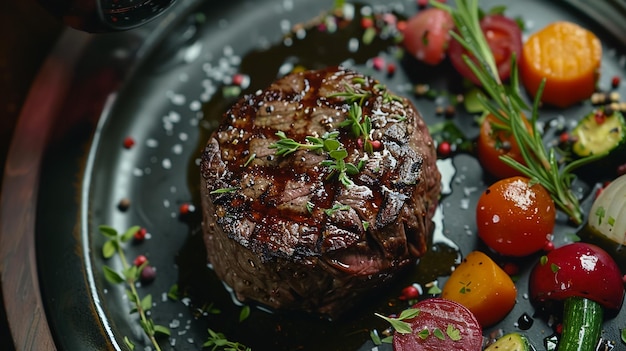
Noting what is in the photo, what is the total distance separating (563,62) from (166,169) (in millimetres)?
2609

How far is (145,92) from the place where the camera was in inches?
202

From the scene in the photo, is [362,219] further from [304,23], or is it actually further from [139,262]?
[304,23]

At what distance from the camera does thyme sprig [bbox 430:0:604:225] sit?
A: 169 inches

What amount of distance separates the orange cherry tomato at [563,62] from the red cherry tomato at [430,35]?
52 centimetres

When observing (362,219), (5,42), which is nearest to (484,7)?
(362,219)

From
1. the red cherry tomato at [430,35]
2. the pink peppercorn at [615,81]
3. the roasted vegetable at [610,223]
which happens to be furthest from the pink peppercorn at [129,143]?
the pink peppercorn at [615,81]

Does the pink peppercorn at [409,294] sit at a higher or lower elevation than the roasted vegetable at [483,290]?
lower

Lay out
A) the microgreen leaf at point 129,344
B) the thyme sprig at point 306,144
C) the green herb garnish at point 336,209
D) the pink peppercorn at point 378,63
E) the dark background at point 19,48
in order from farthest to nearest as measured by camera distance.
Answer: the dark background at point 19,48 → the pink peppercorn at point 378,63 → the microgreen leaf at point 129,344 → the thyme sprig at point 306,144 → the green herb garnish at point 336,209

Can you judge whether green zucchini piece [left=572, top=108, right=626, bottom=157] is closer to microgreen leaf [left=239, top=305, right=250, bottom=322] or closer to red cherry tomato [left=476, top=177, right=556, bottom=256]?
red cherry tomato [left=476, top=177, right=556, bottom=256]

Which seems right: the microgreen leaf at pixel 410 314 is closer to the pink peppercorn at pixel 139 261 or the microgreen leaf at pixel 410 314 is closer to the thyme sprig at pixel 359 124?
the thyme sprig at pixel 359 124

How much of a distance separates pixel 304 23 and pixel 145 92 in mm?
1214

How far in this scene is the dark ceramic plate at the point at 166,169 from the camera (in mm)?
4305

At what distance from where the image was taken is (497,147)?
451cm

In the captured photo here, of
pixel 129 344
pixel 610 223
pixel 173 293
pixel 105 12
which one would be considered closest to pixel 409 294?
pixel 610 223
